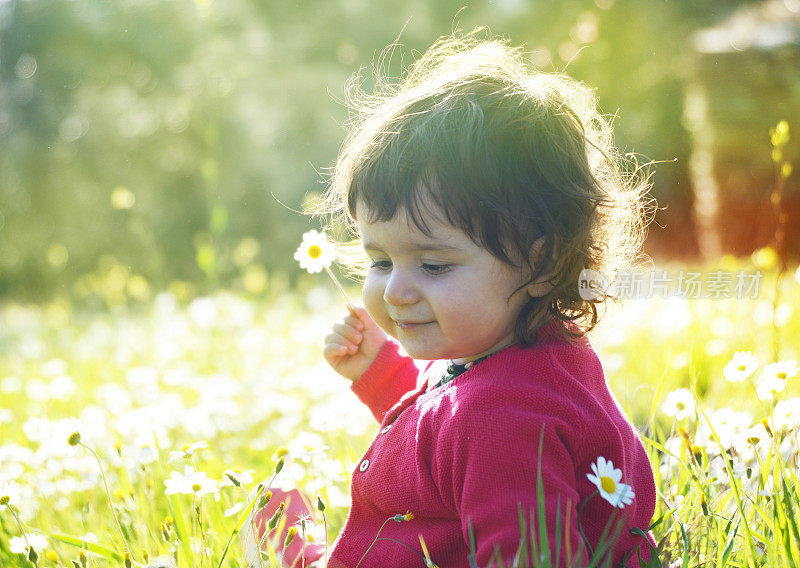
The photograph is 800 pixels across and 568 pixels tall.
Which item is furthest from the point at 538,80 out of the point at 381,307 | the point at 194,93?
the point at 194,93

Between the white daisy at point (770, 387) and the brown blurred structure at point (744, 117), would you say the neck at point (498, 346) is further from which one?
the brown blurred structure at point (744, 117)

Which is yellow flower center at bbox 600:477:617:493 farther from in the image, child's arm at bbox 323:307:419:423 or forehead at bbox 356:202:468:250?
child's arm at bbox 323:307:419:423

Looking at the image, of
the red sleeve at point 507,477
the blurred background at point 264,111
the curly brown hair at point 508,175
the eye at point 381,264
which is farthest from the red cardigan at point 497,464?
the blurred background at point 264,111

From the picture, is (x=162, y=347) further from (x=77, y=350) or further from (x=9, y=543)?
(x=9, y=543)

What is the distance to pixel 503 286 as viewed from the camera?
1.32m

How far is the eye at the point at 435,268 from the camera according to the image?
4.32ft

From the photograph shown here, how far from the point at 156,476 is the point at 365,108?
109 centimetres

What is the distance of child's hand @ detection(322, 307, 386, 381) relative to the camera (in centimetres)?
184

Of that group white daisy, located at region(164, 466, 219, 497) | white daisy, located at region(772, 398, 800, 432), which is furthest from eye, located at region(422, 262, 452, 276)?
white daisy, located at region(772, 398, 800, 432)

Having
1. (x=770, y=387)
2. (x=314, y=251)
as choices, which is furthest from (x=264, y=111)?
(x=770, y=387)

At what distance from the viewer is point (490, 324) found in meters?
1.33

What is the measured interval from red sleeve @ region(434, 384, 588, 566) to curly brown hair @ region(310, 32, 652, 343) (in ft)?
0.63

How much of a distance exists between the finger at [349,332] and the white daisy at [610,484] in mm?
743

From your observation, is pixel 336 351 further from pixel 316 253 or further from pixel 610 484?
pixel 610 484
